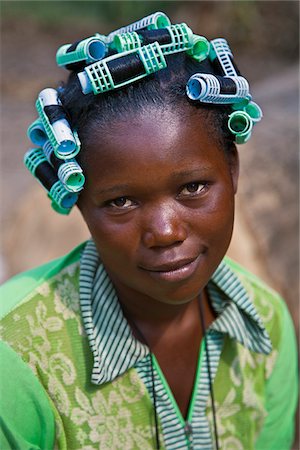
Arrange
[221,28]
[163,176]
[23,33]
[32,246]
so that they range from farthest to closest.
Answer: [23,33]
[221,28]
[32,246]
[163,176]

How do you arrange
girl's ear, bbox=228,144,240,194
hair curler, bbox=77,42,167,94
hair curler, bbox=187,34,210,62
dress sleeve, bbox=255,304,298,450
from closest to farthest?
hair curler, bbox=77,42,167,94 → hair curler, bbox=187,34,210,62 → girl's ear, bbox=228,144,240,194 → dress sleeve, bbox=255,304,298,450

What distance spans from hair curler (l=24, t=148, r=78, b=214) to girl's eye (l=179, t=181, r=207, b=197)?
0.26 m

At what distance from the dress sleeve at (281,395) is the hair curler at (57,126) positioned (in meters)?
0.90

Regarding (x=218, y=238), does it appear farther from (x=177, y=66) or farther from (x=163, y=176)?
(x=177, y=66)

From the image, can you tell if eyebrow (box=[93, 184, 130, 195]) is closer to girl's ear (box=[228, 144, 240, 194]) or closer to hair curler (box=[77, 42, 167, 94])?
hair curler (box=[77, 42, 167, 94])

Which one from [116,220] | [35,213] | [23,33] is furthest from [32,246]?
[23,33]

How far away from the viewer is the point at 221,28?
8.61 meters

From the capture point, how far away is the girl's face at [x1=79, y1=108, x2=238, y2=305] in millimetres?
1504

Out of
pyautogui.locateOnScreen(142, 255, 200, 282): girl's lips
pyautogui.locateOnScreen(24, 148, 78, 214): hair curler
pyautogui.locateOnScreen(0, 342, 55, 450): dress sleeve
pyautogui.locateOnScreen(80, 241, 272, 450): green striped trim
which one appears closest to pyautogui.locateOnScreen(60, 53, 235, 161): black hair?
pyautogui.locateOnScreen(24, 148, 78, 214): hair curler

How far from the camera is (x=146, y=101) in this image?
152 cm

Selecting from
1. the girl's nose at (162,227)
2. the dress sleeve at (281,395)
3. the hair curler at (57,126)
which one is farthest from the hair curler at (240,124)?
the dress sleeve at (281,395)

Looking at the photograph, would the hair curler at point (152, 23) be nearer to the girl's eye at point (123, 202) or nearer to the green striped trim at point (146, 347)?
the girl's eye at point (123, 202)

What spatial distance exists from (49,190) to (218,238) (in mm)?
411

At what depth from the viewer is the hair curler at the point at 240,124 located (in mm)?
1633
